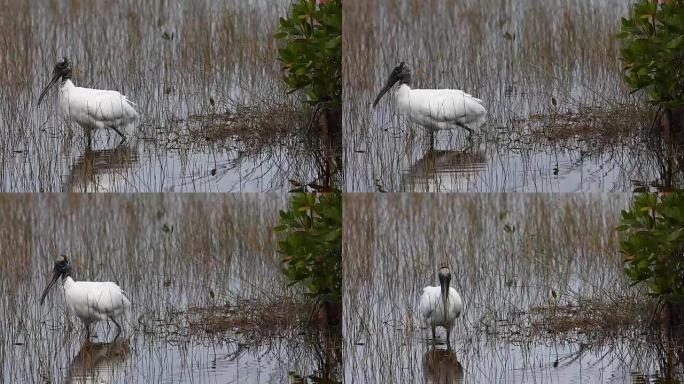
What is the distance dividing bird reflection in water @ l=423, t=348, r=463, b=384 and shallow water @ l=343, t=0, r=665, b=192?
0.92 meters

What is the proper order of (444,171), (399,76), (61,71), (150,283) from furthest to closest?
(61,71), (150,283), (399,76), (444,171)

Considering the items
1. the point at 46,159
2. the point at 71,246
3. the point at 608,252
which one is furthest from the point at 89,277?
the point at 608,252

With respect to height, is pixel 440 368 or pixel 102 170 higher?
pixel 102 170

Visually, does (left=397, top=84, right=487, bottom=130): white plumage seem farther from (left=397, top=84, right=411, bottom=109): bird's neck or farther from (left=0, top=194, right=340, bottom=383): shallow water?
(left=0, top=194, right=340, bottom=383): shallow water

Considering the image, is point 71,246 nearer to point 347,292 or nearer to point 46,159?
point 46,159

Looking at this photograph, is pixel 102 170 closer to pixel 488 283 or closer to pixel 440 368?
pixel 440 368

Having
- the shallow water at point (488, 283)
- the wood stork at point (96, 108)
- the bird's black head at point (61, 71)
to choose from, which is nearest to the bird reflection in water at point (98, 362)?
the wood stork at point (96, 108)

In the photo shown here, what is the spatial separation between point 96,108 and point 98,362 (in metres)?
1.42

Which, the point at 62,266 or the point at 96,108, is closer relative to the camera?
the point at 96,108

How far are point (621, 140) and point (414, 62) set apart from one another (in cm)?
125

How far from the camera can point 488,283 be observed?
8.65m

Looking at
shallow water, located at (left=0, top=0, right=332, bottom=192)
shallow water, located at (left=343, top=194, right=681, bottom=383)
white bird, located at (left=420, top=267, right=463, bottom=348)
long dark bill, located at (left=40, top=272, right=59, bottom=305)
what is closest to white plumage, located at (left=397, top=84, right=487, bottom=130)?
shallow water, located at (left=343, top=194, right=681, bottom=383)

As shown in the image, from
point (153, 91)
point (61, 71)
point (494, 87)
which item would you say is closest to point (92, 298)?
point (153, 91)

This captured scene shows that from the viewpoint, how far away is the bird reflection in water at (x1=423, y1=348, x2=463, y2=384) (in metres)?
8.27
